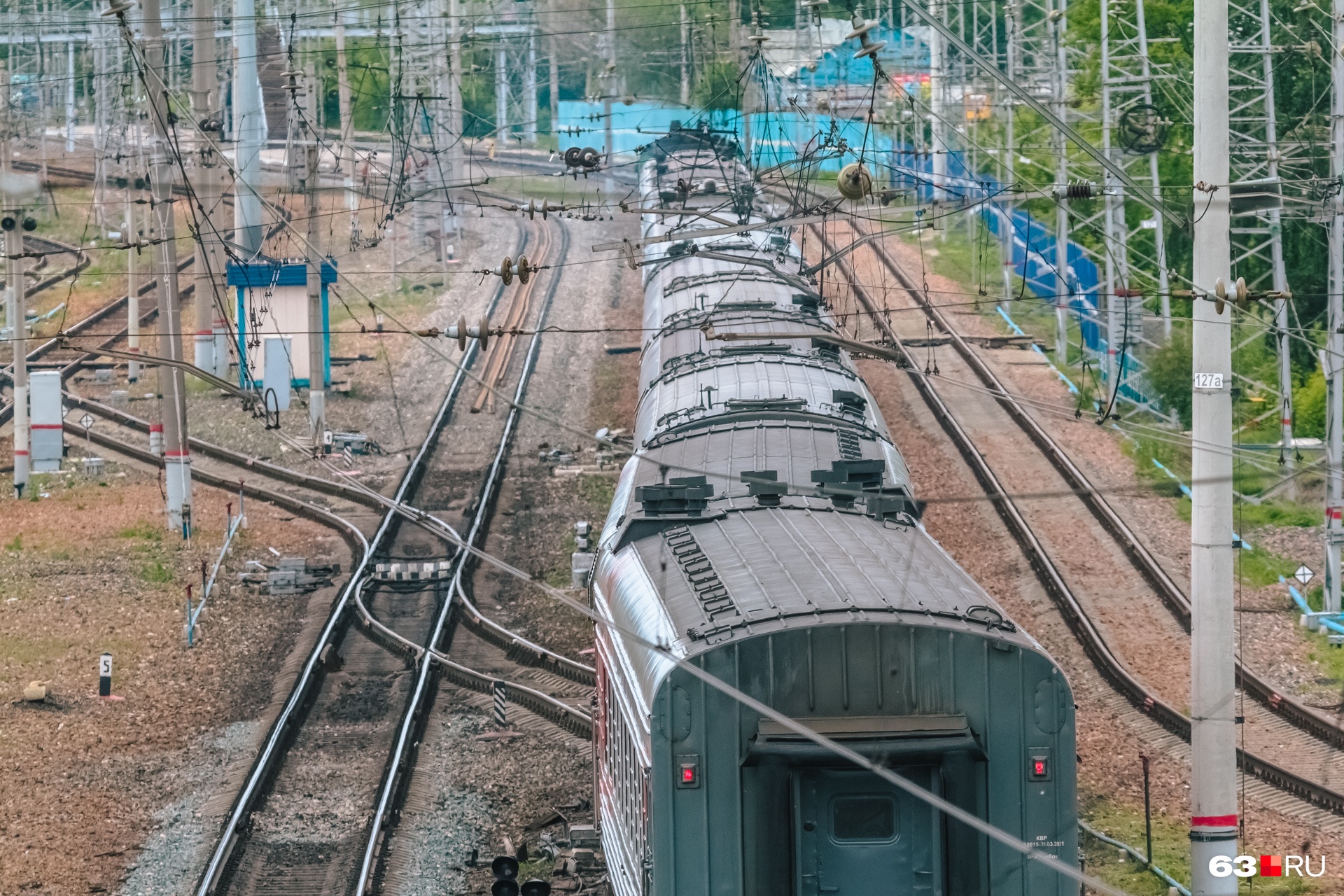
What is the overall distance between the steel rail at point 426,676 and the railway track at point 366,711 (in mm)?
24

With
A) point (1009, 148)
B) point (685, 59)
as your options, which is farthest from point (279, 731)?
point (685, 59)

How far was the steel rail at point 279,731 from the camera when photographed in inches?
561

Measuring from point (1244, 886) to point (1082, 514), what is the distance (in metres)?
12.1

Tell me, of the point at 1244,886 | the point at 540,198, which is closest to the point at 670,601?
the point at 1244,886

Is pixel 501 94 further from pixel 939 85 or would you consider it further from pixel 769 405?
pixel 769 405

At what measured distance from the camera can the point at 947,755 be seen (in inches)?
375

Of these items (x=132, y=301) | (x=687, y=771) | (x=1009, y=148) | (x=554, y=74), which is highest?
(x=554, y=74)

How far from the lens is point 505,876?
13766 millimetres

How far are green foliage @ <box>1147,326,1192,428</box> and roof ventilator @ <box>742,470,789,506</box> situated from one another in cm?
1731

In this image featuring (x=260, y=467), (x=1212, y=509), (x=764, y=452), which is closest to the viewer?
(x=1212, y=509)

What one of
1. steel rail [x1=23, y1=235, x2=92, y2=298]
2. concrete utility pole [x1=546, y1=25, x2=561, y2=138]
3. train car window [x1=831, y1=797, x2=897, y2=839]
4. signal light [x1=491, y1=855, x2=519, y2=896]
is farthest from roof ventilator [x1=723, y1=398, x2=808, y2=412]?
concrete utility pole [x1=546, y1=25, x2=561, y2=138]

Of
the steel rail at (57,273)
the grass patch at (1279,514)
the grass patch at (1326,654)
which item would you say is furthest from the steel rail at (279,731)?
the steel rail at (57,273)

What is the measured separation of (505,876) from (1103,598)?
10559 mm

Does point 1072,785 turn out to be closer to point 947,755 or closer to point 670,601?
point 947,755
